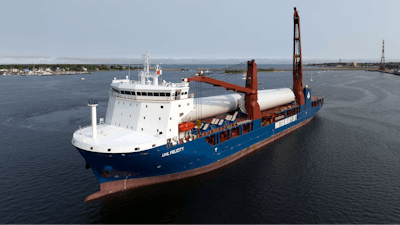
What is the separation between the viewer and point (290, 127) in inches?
1809

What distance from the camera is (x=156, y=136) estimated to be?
24.8 metres

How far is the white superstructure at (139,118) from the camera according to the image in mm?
22547

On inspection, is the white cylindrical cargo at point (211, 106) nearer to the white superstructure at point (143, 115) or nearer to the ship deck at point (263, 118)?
the ship deck at point (263, 118)

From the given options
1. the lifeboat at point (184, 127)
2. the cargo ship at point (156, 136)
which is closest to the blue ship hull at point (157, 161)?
the cargo ship at point (156, 136)

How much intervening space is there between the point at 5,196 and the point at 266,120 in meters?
34.2

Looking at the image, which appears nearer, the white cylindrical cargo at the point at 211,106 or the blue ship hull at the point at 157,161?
the blue ship hull at the point at 157,161

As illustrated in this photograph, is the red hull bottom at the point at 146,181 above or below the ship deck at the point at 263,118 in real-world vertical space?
below

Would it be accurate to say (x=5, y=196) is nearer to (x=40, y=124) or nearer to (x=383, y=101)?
(x=40, y=124)

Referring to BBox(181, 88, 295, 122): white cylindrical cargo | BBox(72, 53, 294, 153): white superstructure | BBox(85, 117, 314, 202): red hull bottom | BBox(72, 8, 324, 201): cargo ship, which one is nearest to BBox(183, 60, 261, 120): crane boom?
BBox(72, 8, 324, 201): cargo ship

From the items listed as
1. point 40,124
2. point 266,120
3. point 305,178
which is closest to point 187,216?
point 305,178

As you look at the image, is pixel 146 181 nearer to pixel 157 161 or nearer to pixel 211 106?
pixel 157 161

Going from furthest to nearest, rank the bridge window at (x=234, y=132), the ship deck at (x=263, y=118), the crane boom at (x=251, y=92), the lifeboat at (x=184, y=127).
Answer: the crane boom at (x=251, y=92), the bridge window at (x=234, y=132), the ship deck at (x=263, y=118), the lifeboat at (x=184, y=127)

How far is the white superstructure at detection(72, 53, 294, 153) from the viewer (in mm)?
22547

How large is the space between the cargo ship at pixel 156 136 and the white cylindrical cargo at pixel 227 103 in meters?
0.17
